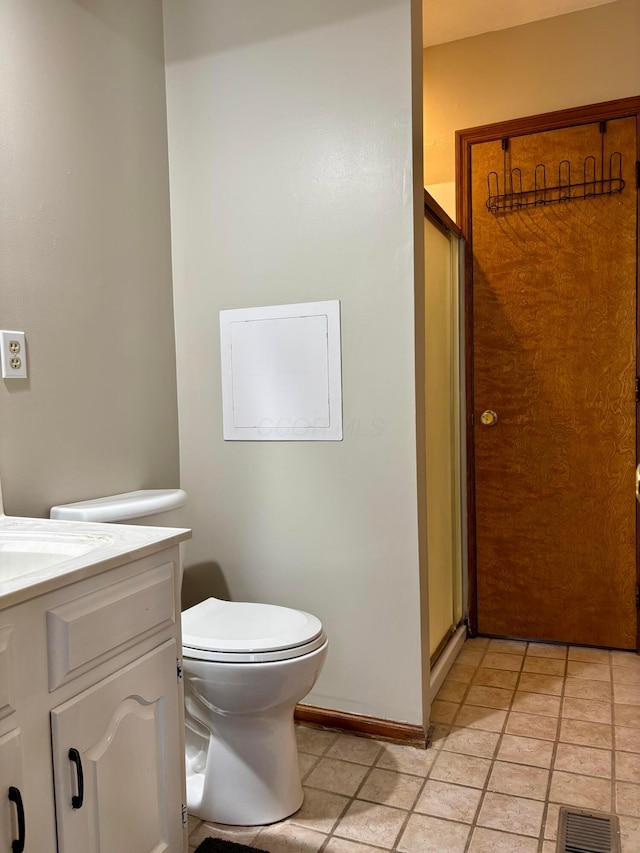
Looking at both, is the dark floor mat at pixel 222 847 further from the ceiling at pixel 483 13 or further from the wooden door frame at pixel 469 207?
the ceiling at pixel 483 13

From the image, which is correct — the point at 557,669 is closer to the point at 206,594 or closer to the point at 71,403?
the point at 206,594

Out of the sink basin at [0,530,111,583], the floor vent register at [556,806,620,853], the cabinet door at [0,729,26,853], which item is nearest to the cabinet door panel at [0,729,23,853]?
the cabinet door at [0,729,26,853]

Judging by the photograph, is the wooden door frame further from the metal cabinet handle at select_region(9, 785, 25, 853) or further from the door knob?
the metal cabinet handle at select_region(9, 785, 25, 853)

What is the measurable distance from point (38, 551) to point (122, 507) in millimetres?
456

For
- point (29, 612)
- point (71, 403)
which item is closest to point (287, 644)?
Result: point (29, 612)

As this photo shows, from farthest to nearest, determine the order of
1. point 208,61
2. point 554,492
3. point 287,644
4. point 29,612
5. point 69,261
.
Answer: point 554,492 < point 208,61 < point 69,261 < point 287,644 < point 29,612

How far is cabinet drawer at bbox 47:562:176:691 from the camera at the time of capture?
105 cm

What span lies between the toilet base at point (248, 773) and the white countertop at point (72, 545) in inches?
24.3

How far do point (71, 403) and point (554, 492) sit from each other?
6.32ft

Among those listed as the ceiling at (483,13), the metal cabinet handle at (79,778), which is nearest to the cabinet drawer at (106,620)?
the metal cabinet handle at (79,778)

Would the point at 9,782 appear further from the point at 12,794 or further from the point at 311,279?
the point at 311,279

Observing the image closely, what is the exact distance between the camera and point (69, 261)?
1813 mm

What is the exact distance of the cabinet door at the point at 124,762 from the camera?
107 centimetres

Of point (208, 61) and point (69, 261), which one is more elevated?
point (208, 61)
